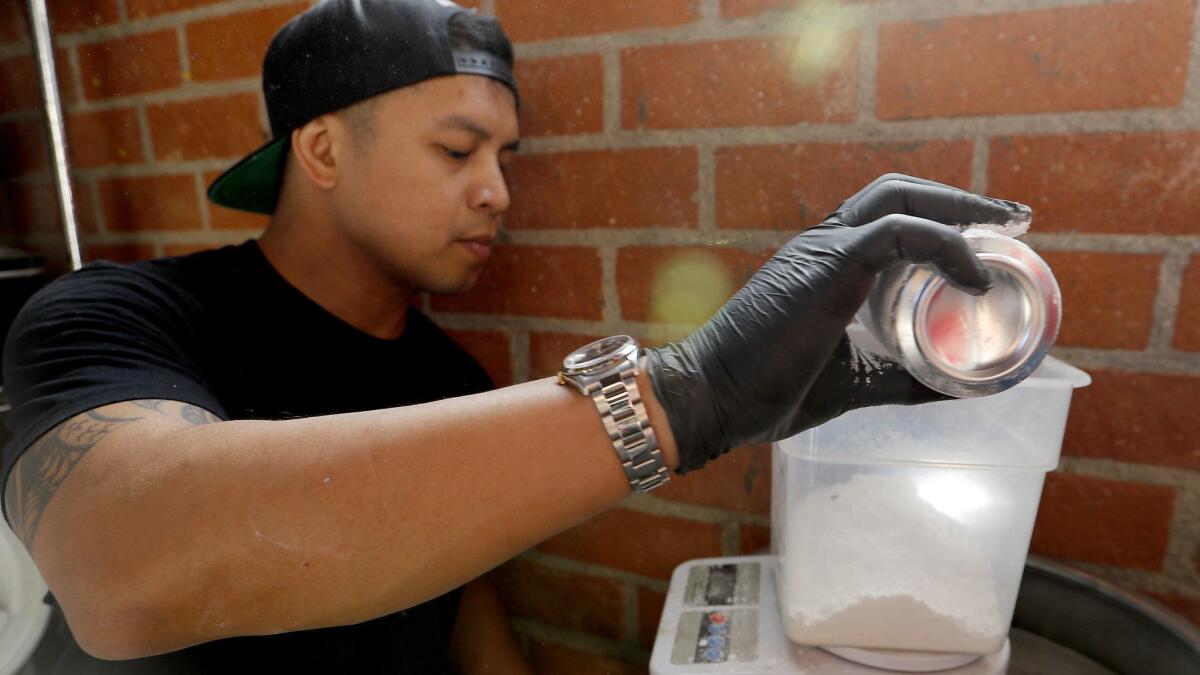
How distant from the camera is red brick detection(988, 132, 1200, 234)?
583 millimetres

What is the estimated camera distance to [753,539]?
0.79 meters

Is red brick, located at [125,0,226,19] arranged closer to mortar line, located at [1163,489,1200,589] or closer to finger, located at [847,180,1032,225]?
finger, located at [847,180,1032,225]

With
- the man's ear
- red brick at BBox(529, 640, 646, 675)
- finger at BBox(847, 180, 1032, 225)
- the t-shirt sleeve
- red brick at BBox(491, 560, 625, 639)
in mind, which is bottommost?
red brick at BBox(529, 640, 646, 675)

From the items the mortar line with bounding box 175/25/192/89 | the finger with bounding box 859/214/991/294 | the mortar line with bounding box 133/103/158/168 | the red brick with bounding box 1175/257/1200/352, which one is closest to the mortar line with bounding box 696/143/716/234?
the finger with bounding box 859/214/991/294

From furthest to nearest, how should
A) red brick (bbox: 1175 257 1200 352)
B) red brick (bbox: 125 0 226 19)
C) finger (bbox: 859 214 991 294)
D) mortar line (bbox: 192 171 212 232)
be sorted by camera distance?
1. mortar line (bbox: 192 171 212 232)
2. red brick (bbox: 125 0 226 19)
3. red brick (bbox: 1175 257 1200 352)
4. finger (bbox: 859 214 991 294)

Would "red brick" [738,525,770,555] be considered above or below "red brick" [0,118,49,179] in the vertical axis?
below

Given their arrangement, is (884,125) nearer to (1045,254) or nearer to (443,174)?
(1045,254)

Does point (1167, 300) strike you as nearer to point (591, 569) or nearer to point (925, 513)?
point (925, 513)

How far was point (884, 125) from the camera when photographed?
2.15ft

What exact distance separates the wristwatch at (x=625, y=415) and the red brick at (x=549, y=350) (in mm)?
369

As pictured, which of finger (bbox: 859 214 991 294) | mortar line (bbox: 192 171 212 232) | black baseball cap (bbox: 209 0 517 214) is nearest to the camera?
finger (bbox: 859 214 991 294)

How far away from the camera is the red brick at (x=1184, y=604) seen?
0.64 m

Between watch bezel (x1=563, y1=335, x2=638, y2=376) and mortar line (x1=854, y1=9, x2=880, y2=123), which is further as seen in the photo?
mortar line (x1=854, y1=9, x2=880, y2=123)

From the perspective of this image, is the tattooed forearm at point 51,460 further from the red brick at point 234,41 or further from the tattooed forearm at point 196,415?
the red brick at point 234,41
